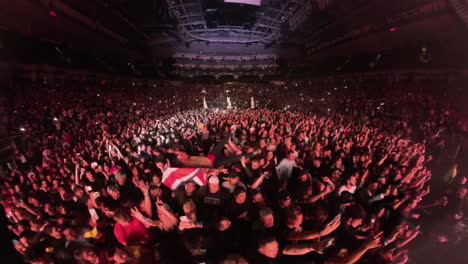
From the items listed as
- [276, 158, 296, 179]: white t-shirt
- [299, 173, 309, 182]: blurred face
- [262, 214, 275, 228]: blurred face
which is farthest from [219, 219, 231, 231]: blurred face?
[276, 158, 296, 179]: white t-shirt

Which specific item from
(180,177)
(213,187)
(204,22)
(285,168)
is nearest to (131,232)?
(213,187)

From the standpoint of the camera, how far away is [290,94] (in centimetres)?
2284

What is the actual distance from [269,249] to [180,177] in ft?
7.25

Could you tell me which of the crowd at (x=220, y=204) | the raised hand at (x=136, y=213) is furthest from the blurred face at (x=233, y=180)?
the raised hand at (x=136, y=213)

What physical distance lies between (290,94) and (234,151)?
1972 cm

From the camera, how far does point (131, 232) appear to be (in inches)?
91.2

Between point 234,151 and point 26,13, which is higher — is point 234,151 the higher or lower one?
the lower one

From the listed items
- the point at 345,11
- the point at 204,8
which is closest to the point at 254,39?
the point at 204,8

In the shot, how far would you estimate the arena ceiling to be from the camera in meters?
9.20

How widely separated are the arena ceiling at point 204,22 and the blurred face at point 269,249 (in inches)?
452

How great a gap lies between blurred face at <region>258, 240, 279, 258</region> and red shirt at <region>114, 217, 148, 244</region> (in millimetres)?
1485

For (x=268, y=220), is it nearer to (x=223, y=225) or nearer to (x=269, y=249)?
(x=269, y=249)

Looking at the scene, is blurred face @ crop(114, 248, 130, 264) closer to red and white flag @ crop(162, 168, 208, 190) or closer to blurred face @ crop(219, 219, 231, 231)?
blurred face @ crop(219, 219, 231, 231)

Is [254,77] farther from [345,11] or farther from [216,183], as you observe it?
[216,183]
